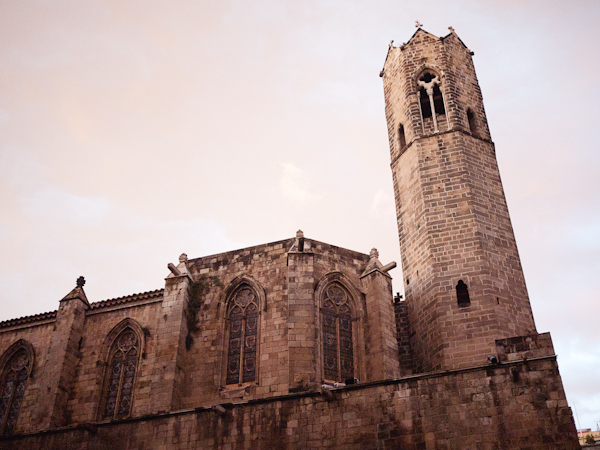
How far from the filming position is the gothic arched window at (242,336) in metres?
18.2

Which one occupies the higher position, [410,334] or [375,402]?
[410,334]

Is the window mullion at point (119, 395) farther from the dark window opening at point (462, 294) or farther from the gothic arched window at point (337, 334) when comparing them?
the dark window opening at point (462, 294)

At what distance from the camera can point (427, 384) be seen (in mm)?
13586

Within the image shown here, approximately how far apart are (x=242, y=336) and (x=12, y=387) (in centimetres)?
817

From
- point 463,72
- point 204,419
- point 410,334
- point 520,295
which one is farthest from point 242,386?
point 463,72

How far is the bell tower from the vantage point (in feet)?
58.6

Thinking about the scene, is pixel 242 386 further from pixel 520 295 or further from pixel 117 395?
pixel 520 295

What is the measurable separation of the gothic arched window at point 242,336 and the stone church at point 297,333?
1.7 inches

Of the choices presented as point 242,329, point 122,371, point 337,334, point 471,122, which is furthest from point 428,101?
point 122,371

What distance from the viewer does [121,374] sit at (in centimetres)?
1953

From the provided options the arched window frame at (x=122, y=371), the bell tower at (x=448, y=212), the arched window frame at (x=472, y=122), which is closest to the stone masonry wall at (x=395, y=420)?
the arched window frame at (x=122, y=371)

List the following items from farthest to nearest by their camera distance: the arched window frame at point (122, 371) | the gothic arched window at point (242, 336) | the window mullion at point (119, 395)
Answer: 1. the arched window frame at point (122, 371)
2. the window mullion at point (119, 395)
3. the gothic arched window at point (242, 336)

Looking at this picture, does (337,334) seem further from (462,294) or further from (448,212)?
(448,212)

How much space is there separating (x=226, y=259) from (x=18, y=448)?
7.80 metres
